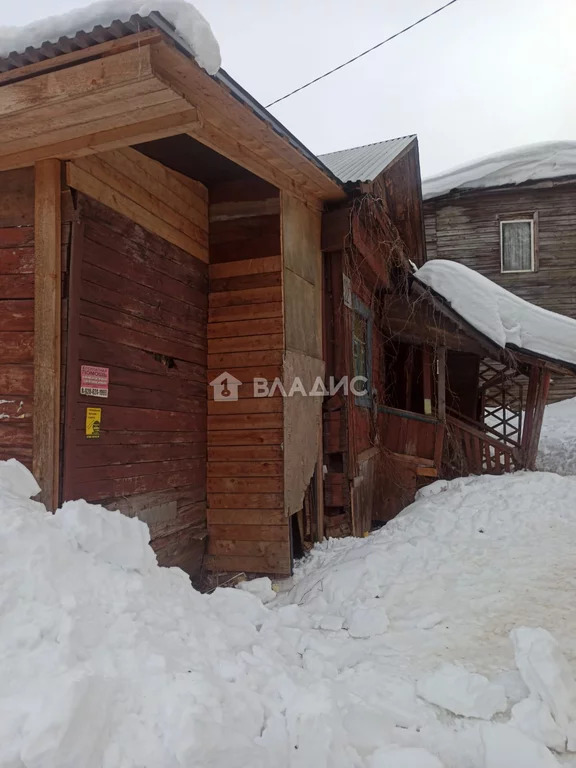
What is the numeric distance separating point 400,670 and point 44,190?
4.03 meters

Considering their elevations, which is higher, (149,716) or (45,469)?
(45,469)

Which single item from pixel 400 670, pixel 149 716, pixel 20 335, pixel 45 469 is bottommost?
pixel 400 670

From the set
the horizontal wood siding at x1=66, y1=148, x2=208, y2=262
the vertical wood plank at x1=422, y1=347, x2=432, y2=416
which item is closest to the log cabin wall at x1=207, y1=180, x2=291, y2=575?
the horizontal wood siding at x1=66, y1=148, x2=208, y2=262

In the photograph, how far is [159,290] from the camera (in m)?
5.03

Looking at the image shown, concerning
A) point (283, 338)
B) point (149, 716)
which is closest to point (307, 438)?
point (283, 338)

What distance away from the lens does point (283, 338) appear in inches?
221

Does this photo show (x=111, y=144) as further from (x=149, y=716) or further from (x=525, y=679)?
(x=525, y=679)

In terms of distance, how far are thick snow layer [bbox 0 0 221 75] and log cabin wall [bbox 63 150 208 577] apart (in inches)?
36.9

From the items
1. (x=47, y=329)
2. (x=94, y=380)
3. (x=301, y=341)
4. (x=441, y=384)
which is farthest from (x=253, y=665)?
(x=441, y=384)

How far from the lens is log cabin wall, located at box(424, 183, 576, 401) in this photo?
15.5 meters

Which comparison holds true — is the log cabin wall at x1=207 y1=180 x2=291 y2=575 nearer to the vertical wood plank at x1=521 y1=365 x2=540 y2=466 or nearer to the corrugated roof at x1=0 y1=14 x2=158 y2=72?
the corrugated roof at x1=0 y1=14 x2=158 y2=72

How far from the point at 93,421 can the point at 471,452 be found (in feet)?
21.8

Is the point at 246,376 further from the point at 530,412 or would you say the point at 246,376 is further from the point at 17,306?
the point at 530,412

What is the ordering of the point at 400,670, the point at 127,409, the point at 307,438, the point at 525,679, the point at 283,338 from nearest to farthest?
the point at 525,679 < the point at 400,670 < the point at 127,409 < the point at 283,338 < the point at 307,438
